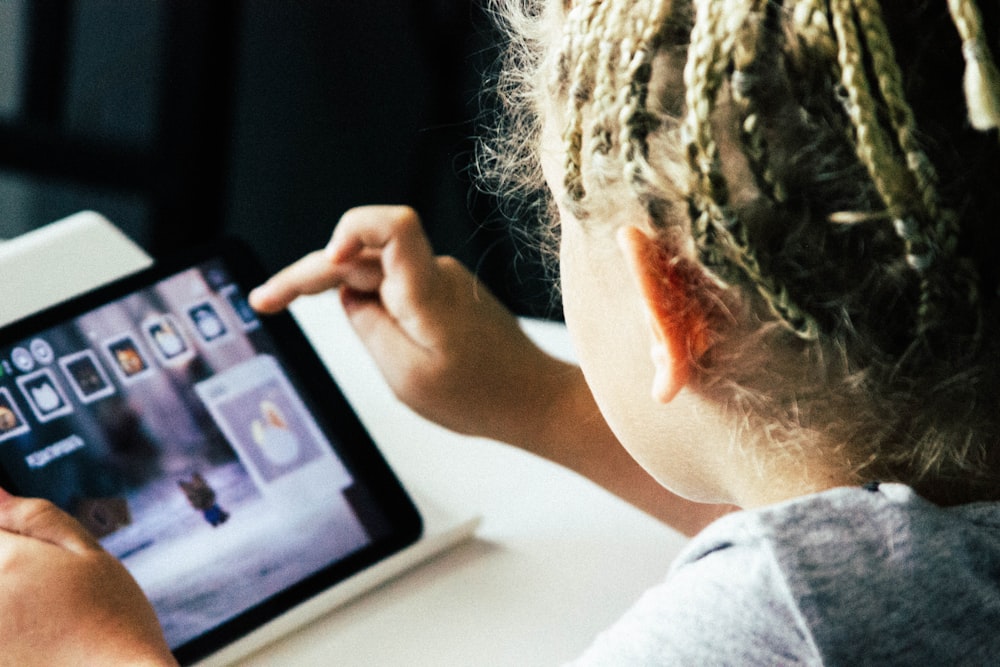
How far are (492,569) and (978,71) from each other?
16.5 inches

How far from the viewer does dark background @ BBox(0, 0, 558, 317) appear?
1611 mm

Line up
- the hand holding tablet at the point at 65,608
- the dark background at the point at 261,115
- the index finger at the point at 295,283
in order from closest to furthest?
the hand holding tablet at the point at 65,608 → the index finger at the point at 295,283 → the dark background at the point at 261,115

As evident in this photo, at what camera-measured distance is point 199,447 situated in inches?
24.5

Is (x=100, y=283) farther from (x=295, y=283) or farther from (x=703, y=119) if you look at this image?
(x=703, y=119)

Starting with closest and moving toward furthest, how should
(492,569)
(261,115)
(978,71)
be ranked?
(978,71) → (492,569) → (261,115)

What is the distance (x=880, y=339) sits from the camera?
415 mm

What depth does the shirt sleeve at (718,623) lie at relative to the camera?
0.43m

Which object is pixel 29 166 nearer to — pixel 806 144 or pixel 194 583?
pixel 194 583

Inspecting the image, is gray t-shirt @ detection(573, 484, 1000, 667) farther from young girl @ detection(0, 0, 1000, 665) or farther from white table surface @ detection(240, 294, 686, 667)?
white table surface @ detection(240, 294, 686, 667)

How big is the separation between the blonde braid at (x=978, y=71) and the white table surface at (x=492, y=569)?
0.37 metres

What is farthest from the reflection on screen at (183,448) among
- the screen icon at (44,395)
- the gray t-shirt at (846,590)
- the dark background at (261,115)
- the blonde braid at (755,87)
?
the dark background at (261,115)

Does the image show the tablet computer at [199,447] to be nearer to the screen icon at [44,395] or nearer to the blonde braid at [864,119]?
the screen icon at [44,395]

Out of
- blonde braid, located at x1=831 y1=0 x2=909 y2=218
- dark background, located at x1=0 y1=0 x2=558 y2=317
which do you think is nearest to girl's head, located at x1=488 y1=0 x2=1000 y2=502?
blonde braid, located at x1=831 y1=0 x2=909 y2=218

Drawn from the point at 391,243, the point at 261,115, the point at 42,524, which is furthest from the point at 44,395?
the point at 261,115
